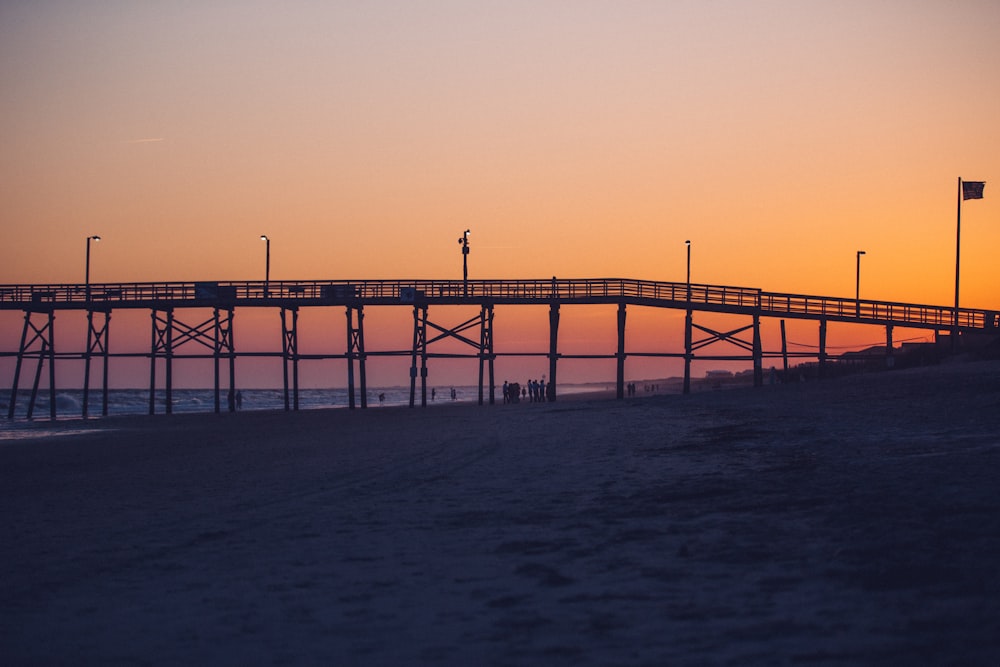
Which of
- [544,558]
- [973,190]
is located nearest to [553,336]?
[973,190]

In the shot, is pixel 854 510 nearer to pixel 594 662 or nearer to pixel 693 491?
pixel 693 491

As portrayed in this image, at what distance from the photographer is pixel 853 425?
15477 mm

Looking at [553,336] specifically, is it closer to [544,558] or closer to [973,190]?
[973,190]

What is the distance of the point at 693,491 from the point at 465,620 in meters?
4.80

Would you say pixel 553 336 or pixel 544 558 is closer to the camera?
pixel 544 558

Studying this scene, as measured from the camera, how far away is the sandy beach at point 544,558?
5.44 meters

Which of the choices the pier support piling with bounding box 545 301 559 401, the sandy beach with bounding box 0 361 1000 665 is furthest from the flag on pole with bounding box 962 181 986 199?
the sandy beach with bounding box 0 361 1000 665

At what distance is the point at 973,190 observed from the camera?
41.2 m

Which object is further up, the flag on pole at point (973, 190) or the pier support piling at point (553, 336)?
the flag on pole at point (973, 190)

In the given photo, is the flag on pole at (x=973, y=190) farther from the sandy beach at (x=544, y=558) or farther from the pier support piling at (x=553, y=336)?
the sandy beach at (x=544, y=558)

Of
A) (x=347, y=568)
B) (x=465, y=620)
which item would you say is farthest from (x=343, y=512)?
(x=465, y=620)

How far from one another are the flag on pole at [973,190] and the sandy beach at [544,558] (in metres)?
29.1

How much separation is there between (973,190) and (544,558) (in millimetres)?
39199

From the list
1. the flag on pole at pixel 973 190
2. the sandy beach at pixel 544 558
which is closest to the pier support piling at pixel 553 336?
the flag on pole at pixel 973 190
